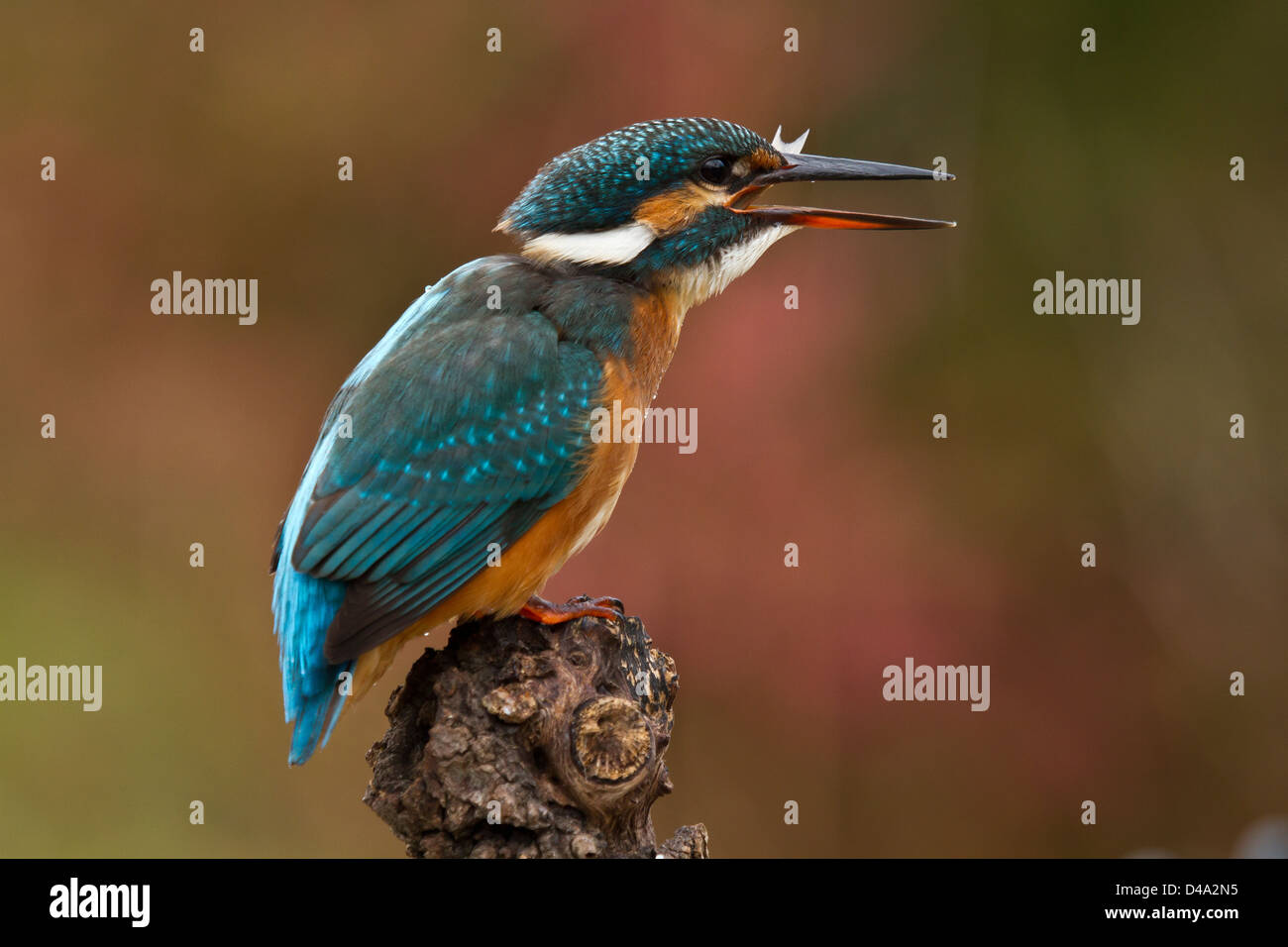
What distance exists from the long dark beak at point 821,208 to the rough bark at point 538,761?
4.31 feet

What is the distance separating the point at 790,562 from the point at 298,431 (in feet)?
7.05

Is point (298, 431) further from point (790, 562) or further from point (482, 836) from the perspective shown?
point (482, 836)

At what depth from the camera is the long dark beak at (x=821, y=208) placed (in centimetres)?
383

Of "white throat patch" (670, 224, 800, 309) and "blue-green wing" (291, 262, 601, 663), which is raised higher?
"white throat patch" (670, 224, 800, 309)

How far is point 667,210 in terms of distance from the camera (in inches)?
147

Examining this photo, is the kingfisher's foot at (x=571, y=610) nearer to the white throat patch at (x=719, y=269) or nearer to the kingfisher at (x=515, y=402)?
the kingfisher at (x=515, y=402)

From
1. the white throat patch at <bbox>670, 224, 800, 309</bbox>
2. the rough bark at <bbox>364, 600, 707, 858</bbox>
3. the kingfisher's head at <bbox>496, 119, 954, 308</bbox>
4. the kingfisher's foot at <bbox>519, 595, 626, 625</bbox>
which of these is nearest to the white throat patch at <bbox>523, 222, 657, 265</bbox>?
the kingfisher's head at <bbox>496, 119, 954, 308</bbox>

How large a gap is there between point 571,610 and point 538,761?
0.58 m

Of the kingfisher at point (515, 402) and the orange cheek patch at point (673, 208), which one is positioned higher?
the orange cheek patch at point (673, 208)

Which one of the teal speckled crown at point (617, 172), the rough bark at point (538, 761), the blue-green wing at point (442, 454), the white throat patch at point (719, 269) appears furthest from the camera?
the white throat patch at point (719, 269)

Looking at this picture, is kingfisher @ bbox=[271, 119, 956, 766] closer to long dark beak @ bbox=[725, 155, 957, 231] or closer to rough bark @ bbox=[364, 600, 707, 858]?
long dark beak @ bbox=[725, 155, 957, 231]

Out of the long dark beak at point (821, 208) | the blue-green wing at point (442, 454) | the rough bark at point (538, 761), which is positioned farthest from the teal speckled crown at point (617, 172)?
the rough bark at point (538, 761)

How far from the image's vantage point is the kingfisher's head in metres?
3.71

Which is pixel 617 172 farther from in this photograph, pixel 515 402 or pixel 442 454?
pixel 442 454
